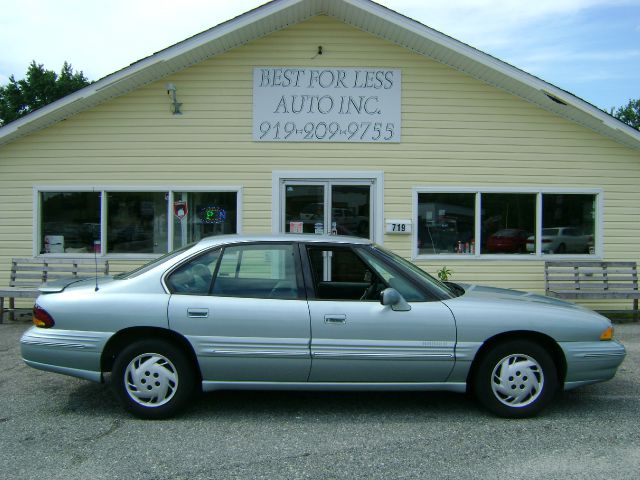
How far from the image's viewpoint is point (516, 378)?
4.94 metres

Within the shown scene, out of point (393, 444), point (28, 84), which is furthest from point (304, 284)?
point (28, 84)

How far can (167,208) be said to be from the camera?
400 inches

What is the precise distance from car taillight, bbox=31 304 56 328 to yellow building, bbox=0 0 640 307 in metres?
5.13

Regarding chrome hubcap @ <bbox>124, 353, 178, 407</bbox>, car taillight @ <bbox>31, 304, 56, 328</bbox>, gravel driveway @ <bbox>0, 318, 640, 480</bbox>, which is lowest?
gravel driveway @ <bbox>0, 318, 640, 480</bbox>

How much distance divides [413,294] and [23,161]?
7.87 m

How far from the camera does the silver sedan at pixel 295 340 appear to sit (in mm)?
4855

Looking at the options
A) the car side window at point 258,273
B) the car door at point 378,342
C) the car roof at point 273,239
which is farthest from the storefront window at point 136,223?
the car door at point 378,342

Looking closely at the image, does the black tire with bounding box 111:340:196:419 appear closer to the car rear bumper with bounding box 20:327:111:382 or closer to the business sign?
the car rear bumper with bounding box 20:327:111:382

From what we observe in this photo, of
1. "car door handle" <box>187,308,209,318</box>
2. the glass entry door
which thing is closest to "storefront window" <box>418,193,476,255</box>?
the glass entry door

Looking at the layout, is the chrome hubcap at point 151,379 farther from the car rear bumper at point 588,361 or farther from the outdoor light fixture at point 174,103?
the outdoor light fixture at point 174,103

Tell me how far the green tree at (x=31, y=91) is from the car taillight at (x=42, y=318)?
3853 cm

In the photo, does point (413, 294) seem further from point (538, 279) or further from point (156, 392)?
point (538, 279)

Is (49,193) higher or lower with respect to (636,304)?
higher

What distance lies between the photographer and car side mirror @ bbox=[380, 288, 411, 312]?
482 centimetres
